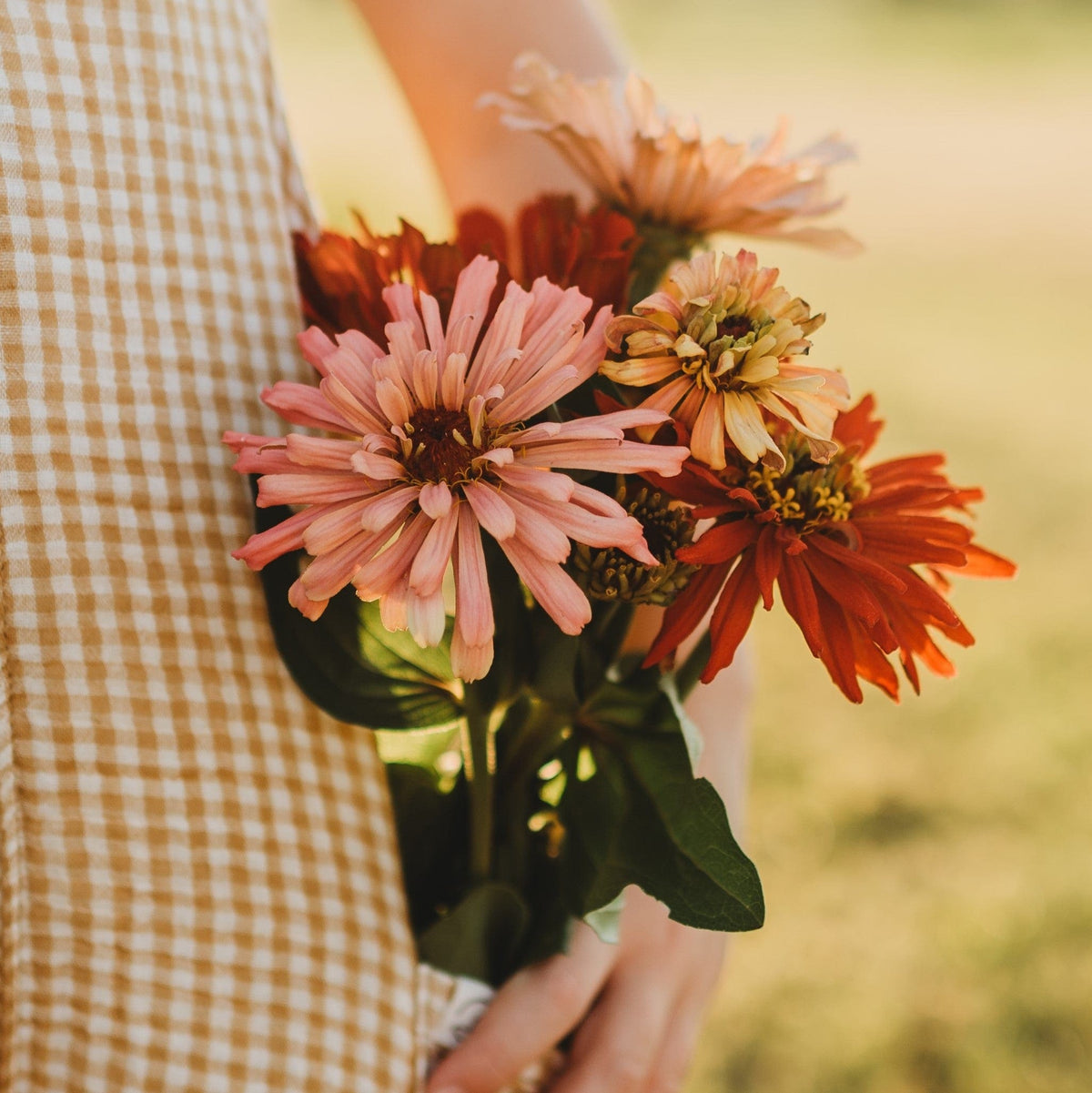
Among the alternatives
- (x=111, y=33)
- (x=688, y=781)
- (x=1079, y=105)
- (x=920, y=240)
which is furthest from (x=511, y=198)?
(x=1079, y=105)

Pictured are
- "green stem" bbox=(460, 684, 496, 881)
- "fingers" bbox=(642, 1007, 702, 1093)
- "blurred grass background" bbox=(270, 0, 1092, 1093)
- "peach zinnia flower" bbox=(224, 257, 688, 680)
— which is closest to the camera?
"peach zinnia flower" bbox=(224, 257, 688, 680)

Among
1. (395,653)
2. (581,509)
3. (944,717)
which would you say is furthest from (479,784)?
(944,717)

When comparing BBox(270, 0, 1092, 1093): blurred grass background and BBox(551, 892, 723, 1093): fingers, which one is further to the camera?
BBox(270, 0, 1092, 1093): blurred grass background

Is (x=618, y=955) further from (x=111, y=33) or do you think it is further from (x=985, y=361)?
(x=985, y=361)

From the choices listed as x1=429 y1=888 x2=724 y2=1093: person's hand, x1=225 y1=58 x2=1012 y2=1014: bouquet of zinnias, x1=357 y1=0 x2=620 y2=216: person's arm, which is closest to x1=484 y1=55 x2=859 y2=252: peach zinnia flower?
x1=225 y1=58 x2=1012 y2=1014: bouquet of zinnias

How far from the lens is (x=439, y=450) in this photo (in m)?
0.37

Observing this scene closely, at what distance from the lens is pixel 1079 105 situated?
5473 millimetres

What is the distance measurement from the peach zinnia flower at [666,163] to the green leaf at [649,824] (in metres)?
0.19

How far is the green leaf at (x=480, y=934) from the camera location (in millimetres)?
507

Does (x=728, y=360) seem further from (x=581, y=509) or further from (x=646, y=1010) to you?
(x=646, y=1010)

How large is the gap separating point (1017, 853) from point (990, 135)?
4627 millimetres

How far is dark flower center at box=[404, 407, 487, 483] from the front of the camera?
0.37 metres

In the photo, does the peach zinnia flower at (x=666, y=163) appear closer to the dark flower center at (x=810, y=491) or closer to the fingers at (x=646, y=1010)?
the dark flower center at (x=810, y=491)

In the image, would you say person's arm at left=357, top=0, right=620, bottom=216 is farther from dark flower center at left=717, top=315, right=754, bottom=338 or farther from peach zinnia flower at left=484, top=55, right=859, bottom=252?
dark flower center at left=717, top=315, right=754, bottom=338
